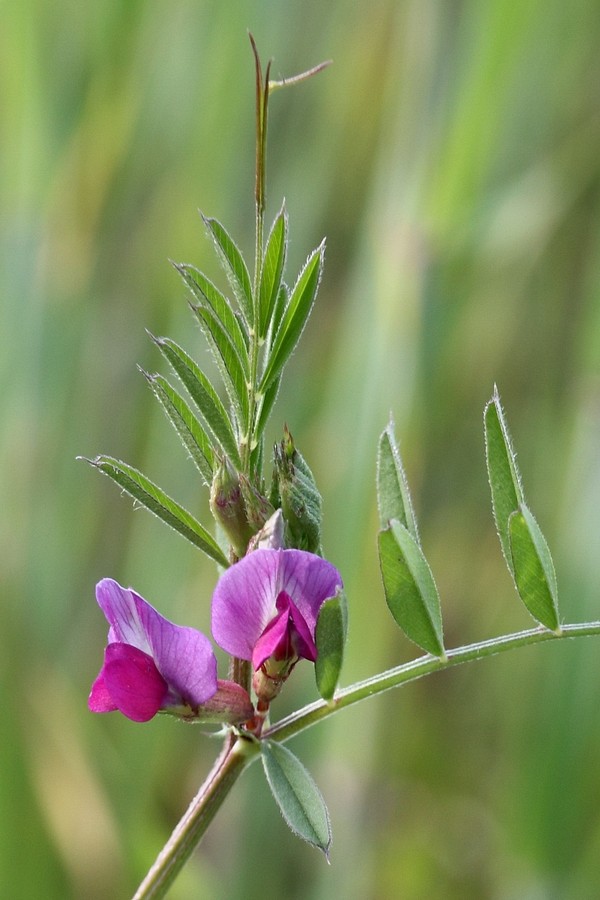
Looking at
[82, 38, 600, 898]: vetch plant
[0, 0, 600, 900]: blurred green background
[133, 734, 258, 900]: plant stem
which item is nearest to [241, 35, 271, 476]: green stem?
[82, 38, 600, 898]: vetch plant

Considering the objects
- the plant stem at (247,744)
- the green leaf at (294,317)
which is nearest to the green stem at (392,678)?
the plant stem at (247,744)

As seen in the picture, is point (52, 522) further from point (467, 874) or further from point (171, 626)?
point (171, 626)

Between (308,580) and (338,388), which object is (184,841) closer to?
(308,580)

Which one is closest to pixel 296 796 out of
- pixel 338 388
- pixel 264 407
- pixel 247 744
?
pixel 247 744

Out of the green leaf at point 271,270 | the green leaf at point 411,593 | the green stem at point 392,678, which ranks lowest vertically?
the green stem at point 392,678

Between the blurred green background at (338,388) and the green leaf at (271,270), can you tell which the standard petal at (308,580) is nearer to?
the green leaf at (271,270)

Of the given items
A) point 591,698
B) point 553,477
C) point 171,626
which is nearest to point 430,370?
point 553,477
